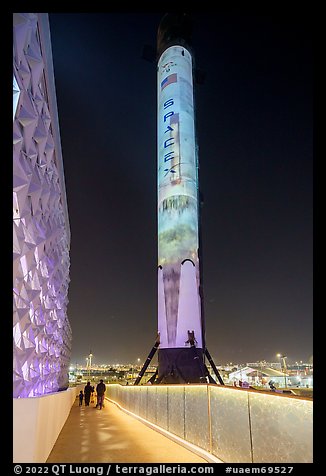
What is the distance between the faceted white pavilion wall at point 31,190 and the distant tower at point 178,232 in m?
9.63

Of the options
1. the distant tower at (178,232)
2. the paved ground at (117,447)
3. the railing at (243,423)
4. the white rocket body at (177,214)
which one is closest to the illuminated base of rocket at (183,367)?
the distant tower at (178,232)

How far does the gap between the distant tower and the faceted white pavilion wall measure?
31.6 feet

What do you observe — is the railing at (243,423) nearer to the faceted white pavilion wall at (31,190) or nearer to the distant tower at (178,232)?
the faceted white pavilion wall at (31,190)

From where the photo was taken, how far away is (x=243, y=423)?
7137mm

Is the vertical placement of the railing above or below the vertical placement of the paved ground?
above

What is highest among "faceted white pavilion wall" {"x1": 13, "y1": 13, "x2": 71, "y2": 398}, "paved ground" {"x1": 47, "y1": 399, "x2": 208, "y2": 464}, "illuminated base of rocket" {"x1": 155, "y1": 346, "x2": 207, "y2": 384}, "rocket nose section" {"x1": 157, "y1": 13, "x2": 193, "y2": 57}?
"rocket nose section" {"x1": 157, "y1": 13, "x2": 193, "y2": 57}

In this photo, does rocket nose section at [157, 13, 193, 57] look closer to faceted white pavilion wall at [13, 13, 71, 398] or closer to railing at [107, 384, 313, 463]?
faceted white pavilion wall at [13, 13, 71, 398]

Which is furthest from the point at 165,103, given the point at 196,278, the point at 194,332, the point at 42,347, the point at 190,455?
the point at 190,455

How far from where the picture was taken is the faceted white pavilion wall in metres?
11.3

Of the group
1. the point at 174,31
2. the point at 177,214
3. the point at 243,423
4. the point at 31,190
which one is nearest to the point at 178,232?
the point at 177,214

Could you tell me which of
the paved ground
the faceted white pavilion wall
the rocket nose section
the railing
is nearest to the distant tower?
the rocket nose section

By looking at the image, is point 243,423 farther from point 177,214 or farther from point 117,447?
point 177,214

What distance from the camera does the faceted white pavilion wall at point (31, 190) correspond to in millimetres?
11320
